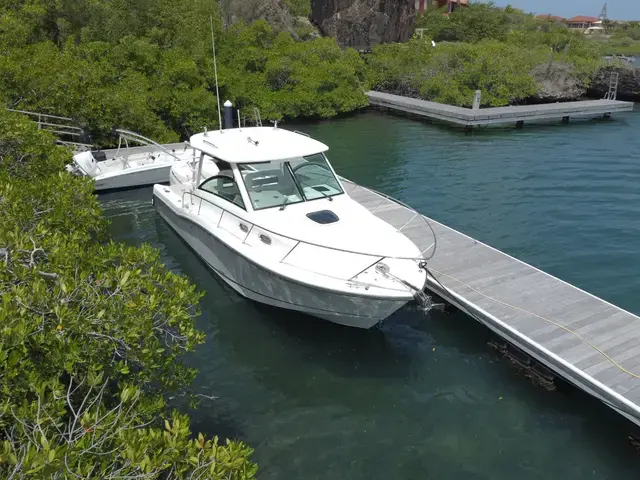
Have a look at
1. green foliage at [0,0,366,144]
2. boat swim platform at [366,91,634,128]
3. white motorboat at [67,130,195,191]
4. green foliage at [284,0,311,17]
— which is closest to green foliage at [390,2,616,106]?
boat swim platform at [366,91,634,128]

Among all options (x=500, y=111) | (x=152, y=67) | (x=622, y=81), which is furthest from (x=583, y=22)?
(x=152, y=67)

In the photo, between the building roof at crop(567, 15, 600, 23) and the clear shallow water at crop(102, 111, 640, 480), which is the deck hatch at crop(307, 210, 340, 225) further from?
the building roof at crop(567, 15, 600, 23)

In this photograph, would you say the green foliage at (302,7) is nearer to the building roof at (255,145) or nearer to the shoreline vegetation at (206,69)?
the shoreline vegetation at (206,69)

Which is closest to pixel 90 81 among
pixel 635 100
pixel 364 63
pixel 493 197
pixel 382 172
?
pixel 382 172

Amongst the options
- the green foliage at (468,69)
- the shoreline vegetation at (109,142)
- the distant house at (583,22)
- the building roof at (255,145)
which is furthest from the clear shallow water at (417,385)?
the distant house at (583,22)

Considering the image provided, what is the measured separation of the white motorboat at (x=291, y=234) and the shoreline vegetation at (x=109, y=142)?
5.46 ft

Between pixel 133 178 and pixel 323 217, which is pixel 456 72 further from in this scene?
pixel 323 217

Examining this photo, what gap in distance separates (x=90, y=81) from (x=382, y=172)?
1144cm

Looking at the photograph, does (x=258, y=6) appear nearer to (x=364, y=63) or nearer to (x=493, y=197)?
(x=364, y=63)

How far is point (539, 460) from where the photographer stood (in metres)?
6.64

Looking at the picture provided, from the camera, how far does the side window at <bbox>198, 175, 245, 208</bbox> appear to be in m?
9.83

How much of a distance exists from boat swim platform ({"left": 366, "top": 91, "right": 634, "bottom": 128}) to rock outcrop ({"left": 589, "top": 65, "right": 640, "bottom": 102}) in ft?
21.2

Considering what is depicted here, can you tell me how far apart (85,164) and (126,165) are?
1.22 m

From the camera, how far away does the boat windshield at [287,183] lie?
31.7 ft
